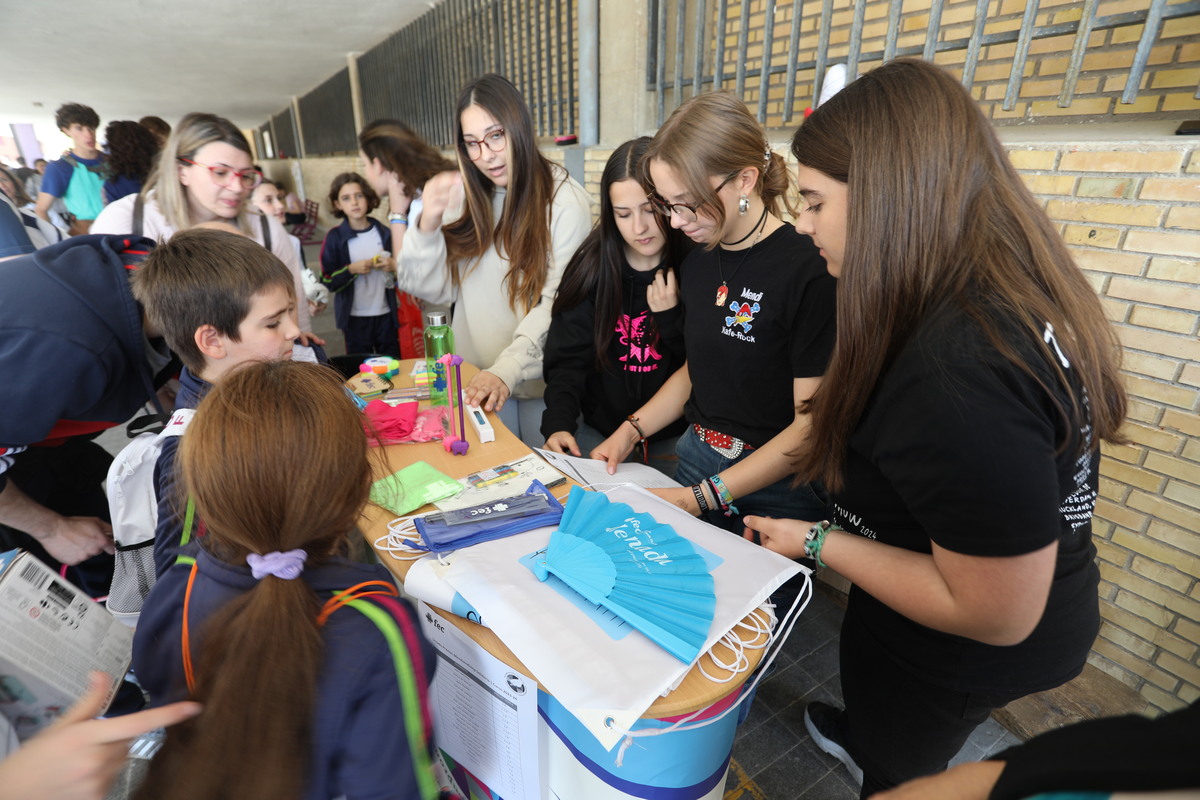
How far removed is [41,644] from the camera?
106cm

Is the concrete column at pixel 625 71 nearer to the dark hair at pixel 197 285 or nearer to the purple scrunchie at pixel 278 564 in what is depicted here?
the dark hair at pixel 197 285

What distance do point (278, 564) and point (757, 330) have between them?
1115mm

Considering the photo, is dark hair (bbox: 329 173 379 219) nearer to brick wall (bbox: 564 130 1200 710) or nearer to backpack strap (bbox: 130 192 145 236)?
backpack strap (bbox: 130 192 145 236)

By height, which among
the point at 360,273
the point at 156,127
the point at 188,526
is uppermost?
the point at 156,127

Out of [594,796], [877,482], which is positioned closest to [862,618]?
[877,482]

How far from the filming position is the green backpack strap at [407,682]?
84cm

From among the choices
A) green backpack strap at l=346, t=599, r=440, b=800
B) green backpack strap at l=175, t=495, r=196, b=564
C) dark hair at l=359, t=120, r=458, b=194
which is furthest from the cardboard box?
dark hair at l=359, t=120, r=458, b=194

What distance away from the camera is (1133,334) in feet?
5.02

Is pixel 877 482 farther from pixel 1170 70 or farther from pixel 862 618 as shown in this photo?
pixel 1170 70

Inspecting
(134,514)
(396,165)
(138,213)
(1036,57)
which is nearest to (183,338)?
(134,514)

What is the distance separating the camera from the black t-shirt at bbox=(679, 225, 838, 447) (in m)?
1.32

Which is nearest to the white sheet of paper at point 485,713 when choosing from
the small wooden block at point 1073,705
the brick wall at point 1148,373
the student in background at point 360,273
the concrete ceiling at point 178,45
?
the brick wall at point 1148,373

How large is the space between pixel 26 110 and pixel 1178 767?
18633 mm

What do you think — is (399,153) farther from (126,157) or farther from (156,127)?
(156,127)
